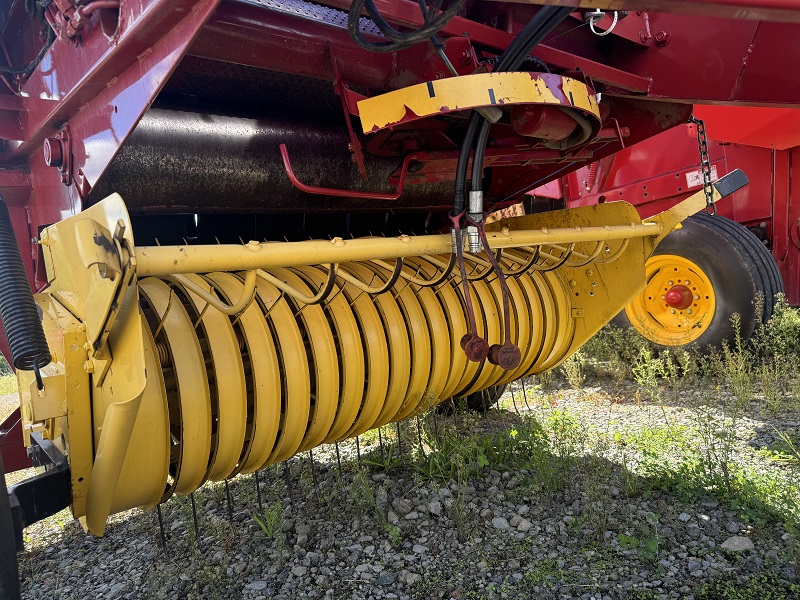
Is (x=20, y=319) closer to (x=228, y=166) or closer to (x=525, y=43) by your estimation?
(x=228, y=166)

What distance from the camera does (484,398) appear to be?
3.40m

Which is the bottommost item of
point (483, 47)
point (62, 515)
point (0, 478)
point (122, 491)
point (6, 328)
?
point (62, 515)

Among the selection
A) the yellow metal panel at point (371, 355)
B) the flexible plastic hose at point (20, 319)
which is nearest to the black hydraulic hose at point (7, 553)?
the flexible plastic hose at point (20, 319)

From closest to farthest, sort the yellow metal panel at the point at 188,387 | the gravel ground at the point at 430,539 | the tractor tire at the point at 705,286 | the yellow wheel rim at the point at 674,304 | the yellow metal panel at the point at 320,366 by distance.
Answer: the yellow metal panel at the point at 188,387 < the gravel ground at the point at 430,539 < the yellow metal panel at the point at 320,366 < the tractor tire at the point at 705,286 < the yellow wheel rim at the point at 674,304

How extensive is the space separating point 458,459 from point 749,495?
43.2 inches

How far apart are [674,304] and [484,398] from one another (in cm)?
163

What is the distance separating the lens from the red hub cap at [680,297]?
4008mm

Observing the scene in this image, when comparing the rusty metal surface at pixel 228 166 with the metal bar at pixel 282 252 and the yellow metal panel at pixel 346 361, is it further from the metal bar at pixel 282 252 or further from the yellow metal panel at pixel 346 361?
the metal bar at pixel 282 252

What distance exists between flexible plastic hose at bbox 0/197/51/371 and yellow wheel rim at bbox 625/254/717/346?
3.69 m

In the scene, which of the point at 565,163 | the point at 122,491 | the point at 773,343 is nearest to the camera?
the point at 122,491

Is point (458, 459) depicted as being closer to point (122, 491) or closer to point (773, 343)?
point (122, 491)

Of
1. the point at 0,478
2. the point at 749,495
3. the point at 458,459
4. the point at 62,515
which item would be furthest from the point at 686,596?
the point at 62,515

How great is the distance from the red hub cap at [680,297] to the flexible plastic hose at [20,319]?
373 cm

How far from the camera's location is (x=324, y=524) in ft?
7.73
